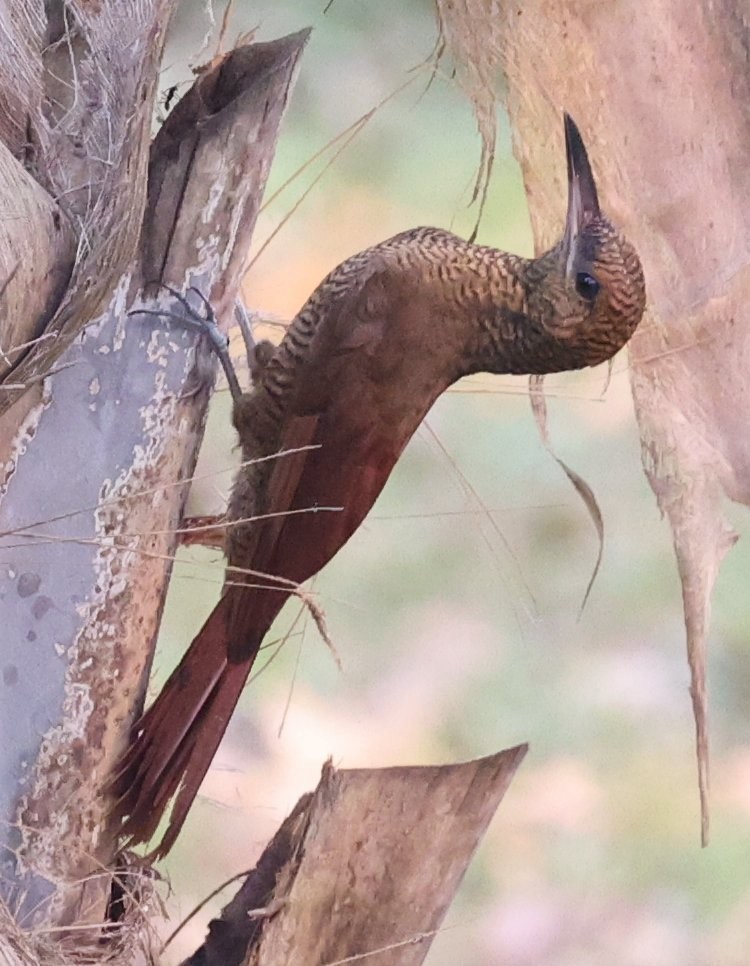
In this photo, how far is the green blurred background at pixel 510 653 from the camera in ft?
3.92

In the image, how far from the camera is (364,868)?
3.21 feet

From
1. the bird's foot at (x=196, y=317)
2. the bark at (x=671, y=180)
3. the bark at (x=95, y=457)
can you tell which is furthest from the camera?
the bark at (x=671, y=180)

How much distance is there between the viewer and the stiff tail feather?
3.16 feet


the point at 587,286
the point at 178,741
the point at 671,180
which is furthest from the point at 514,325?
the point at 178,741

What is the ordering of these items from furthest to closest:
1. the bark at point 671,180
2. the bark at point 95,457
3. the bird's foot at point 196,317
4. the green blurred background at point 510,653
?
the green blurred background at point 510,653
the bark at point 671,180
the bird's foot at point 196,317
the bark at point 95,457

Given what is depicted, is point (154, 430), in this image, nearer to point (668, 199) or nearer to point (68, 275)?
point (68, 275)

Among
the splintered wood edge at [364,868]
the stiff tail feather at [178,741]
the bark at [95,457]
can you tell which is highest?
the bark at [95,457]

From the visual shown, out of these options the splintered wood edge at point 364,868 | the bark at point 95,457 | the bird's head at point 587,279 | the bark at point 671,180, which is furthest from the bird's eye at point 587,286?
the splintered wood edge at point 364,868

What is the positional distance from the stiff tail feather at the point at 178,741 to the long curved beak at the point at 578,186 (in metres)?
0.51

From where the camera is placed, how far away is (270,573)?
3.25 feet

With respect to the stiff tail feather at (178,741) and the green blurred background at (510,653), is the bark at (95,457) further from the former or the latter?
the green blurred background at (510,653)

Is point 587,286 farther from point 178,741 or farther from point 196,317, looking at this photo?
point 178,741

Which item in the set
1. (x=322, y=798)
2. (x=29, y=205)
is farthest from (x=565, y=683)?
(x=29, y=205)

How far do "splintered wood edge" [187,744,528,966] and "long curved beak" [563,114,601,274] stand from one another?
0.52m
